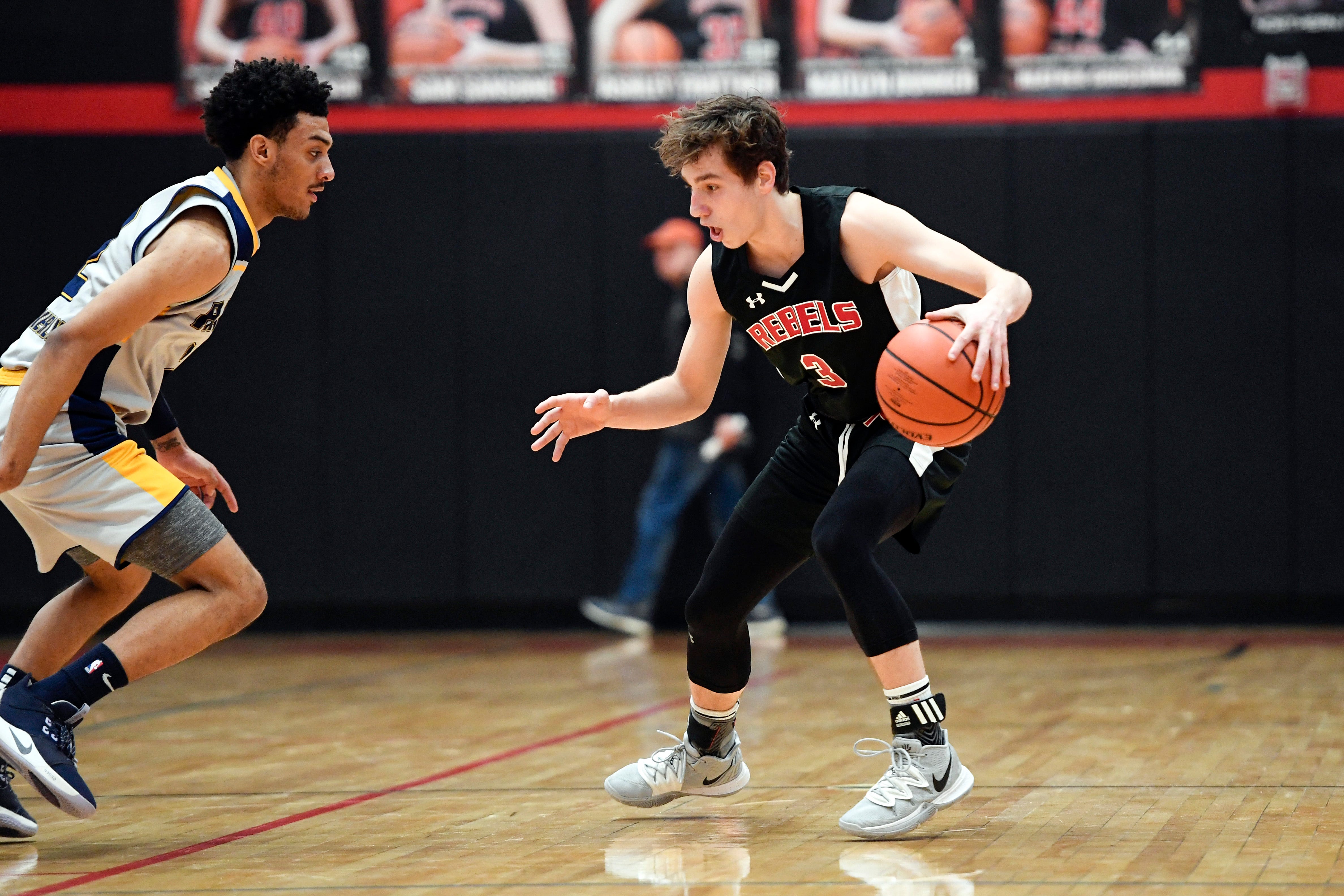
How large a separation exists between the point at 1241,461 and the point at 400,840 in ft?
18.7

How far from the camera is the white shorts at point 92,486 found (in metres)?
3.00

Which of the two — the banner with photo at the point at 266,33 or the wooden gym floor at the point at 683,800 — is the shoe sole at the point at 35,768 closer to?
the wooden gym floor at the point at 683,800

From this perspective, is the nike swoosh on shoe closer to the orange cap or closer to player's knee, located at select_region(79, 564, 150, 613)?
player's knee, located at select_region(79, 564, 150, 613)

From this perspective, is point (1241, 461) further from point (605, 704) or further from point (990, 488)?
point (605, 704)

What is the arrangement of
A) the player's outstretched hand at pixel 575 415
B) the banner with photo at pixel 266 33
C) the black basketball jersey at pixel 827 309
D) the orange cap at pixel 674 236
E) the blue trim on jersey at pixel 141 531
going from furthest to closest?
the banner with photo at pixel 266 33 < the orange cap at pixel 674 236 < the player's outstretched hand at pixel 575 415 < the black basketball jersey at pixel 827 309 < the blue trim on jersey at pixel 141 531

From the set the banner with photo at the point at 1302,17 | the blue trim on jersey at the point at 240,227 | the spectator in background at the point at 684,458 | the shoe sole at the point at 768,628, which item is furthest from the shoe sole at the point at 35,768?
the banner with photo at the point at 1302,17

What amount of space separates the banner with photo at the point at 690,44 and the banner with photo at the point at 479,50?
205mm

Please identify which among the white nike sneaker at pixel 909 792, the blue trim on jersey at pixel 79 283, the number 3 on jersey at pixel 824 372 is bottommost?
the white nike sneaker at pixel 909 792

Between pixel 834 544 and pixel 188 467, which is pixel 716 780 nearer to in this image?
pixel 834 544

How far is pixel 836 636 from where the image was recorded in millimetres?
7367

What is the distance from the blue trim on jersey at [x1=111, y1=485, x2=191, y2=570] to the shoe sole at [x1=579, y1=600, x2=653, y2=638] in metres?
4.59

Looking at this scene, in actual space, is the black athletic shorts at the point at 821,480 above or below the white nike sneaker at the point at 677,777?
above

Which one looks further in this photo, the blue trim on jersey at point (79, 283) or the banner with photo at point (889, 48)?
the banner with photo at point (889, 48)

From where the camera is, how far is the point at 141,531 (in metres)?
2.99
